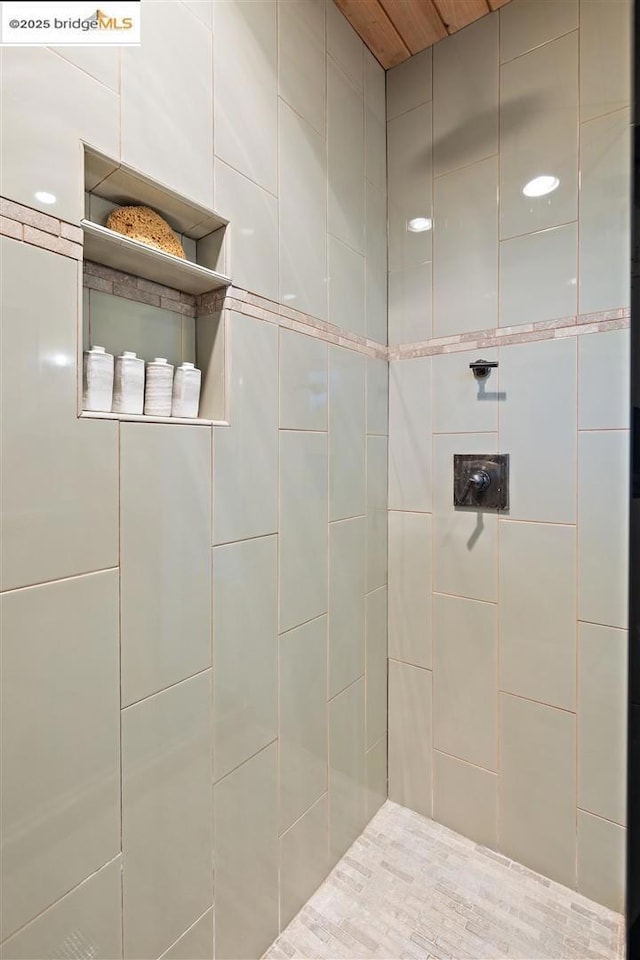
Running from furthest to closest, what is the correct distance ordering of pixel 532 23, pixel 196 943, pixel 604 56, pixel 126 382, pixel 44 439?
pixel 532 23
pixel 604 56
pixel 196 943
pixel 126 382
pixel 44 439

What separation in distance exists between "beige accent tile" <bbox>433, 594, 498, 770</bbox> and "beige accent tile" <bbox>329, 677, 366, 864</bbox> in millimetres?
282

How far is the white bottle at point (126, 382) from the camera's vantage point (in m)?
0.87

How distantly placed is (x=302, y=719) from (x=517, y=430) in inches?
42.5

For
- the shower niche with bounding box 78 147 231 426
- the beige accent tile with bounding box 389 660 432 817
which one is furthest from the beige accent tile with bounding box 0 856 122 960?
the beige accent tile with bounding box 389 660 432 817

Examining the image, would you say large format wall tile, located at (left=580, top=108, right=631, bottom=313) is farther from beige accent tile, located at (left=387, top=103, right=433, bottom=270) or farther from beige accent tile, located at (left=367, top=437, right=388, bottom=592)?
beige accent tile, located at (left=367, top=437, right=388, bottom=592)

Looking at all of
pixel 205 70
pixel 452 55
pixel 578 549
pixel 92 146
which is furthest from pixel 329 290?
pixel 578 549

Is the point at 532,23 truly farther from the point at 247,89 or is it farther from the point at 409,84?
the point at 247,89

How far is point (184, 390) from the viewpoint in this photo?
1.00m

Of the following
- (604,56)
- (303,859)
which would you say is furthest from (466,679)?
(604,56)

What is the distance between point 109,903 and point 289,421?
1060 millimetres

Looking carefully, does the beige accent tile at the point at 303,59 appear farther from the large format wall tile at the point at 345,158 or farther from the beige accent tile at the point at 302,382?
the beige accent tile at the point at 302,382

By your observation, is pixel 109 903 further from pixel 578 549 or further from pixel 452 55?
pixel 452 55

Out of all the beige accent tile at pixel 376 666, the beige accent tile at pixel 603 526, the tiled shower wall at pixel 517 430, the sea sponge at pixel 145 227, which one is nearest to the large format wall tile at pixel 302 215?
the sea sponge at pixel 145 227

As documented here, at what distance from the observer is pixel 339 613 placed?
1449mm
